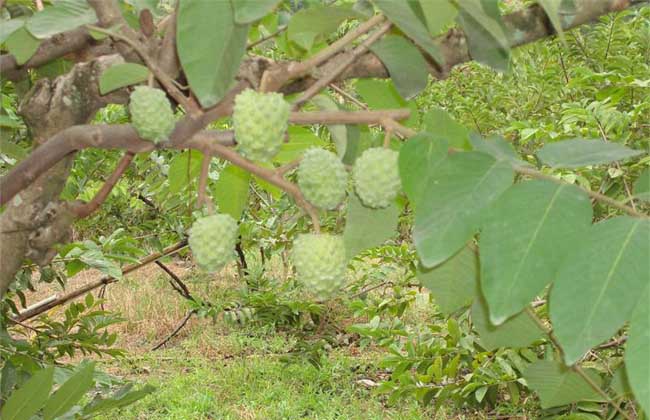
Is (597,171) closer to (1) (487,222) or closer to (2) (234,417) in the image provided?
(1) (487,222)

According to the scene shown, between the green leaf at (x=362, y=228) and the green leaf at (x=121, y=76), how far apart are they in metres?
0.28

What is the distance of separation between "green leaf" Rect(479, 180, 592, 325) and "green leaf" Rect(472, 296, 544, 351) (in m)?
0.25

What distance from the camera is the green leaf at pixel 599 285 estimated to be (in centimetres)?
61

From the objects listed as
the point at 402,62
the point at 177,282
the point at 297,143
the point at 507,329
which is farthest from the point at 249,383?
the point at 402,62

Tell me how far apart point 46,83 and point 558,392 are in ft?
2.68

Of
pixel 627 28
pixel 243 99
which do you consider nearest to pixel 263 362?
pixel 627 28

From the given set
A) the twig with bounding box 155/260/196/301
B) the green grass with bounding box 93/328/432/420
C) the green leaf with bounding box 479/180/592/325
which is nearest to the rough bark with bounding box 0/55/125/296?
the green leaf with bounding box 479/180/592/325

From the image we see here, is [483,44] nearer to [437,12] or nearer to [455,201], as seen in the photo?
[437,12]

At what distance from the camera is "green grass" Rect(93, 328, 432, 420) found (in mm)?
3852

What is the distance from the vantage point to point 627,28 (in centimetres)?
285

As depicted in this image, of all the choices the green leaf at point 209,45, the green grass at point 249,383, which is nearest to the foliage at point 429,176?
the green leaf at point 209,45

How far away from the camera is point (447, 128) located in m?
0.88

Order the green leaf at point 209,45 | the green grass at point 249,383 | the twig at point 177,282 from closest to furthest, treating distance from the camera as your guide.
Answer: the green leaf at point 209,45
the twig at point 177,282
the green grass at point 249,383

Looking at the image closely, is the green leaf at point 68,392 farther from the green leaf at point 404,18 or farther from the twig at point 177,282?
the twig at point 177,282
